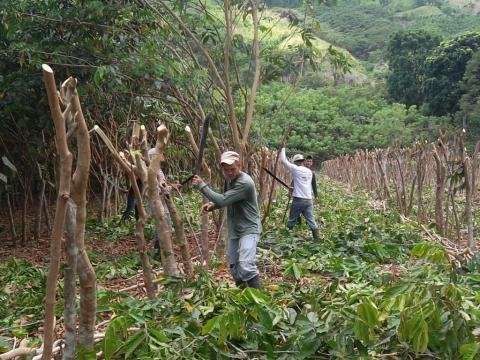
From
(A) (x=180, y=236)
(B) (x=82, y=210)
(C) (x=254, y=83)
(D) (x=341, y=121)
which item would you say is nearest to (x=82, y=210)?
(B) (x=82, y=210)

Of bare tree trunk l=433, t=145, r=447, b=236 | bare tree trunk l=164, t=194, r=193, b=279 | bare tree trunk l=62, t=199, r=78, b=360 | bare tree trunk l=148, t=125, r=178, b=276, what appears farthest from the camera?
bare tree trunk l=433, t=145, r=447, b=236

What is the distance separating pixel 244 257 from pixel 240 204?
0.45 m

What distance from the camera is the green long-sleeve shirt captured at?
451 cm

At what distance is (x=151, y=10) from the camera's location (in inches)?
263

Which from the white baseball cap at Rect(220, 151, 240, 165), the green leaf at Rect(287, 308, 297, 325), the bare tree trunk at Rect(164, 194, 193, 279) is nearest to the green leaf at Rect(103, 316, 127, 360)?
the green leaf at Rect(287, 308, 297, 325)

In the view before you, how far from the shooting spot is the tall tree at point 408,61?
116 feet

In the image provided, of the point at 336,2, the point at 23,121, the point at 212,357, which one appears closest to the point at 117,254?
the point at 23,121

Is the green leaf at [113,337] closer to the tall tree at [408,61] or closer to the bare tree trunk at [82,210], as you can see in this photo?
the bare tree trunk at [82,210]

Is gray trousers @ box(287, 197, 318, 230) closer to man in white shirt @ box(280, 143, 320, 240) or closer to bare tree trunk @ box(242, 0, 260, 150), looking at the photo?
man in white shirt @ box(280, 143, 320, 240)

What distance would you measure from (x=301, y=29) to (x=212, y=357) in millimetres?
5057

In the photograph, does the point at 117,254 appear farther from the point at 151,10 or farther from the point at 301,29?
the point at 301,29

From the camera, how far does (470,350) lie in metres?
2.62

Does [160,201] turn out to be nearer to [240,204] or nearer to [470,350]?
[240,204]

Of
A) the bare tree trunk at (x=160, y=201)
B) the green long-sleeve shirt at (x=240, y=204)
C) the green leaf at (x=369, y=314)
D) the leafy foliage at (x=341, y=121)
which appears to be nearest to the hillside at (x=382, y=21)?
the leafy foliage at (x=341, y=121)
